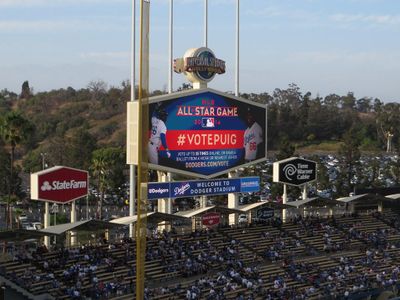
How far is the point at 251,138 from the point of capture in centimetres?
3941

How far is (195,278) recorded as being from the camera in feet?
109

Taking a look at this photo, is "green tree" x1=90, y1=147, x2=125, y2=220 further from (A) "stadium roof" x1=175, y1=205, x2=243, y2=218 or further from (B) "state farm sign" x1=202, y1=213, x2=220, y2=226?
(A) "stadium roof" x1=175, y1=205, x2=243, y2=218

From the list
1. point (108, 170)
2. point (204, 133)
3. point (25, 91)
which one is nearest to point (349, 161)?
point (108, 170)

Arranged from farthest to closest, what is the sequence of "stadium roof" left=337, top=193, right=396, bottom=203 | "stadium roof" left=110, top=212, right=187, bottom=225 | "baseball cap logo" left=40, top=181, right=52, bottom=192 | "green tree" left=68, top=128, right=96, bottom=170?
"green tree" left=68, top=128, right=96, bottom=170 → "stadium roof" left=337, top=193, right=396, bottom=203 → "stadium roof" left=110, top=212, right=187, bottom=225 → "baseball cap logo" left=40, top=181, right=52, bottom=192

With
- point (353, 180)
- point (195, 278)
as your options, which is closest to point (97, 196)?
point (353, 180)

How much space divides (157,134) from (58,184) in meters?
6.21

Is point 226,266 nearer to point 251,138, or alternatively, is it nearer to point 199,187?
point 199,187

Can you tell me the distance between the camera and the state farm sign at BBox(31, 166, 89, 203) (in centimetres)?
2983

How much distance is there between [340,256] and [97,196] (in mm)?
33485

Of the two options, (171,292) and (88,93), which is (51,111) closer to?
(88,93)

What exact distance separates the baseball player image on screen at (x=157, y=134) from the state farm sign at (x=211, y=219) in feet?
17.5

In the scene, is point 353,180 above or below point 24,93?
below

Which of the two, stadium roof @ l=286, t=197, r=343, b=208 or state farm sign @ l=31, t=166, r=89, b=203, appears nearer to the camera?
state farm sign @ l=31, t=166, r=89, b=203

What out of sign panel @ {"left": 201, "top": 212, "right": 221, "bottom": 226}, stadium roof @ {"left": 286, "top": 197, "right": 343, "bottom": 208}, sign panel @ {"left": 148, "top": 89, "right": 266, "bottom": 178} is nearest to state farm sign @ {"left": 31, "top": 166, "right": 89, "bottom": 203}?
sign panel @ {"left": 148, "top": 89, "right": 266, "bottom": 178}
